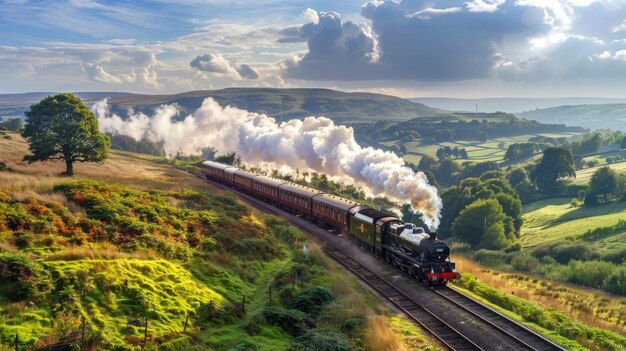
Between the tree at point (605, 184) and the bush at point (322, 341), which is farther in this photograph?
the tree at point (605, 184)

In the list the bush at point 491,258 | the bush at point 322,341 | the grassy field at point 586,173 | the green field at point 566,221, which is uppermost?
the bush at point 322,341

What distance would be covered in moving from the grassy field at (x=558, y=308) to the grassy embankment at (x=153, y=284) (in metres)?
7.68

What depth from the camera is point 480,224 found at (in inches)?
2891

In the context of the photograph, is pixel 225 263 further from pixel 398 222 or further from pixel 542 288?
pixel 542 288

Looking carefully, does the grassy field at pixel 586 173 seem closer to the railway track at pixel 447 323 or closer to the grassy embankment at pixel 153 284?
the railway track at pixel 447 323

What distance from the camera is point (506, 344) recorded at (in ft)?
65.5

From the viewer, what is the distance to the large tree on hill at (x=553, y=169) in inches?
4572

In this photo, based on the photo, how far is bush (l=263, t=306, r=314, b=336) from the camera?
18797 millimetres

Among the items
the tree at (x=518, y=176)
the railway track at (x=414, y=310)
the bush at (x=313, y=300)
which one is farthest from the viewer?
the tree at (x=518, y=176)

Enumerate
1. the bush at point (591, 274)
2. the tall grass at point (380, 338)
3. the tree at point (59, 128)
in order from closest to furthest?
1. the tall grass at point (380, 338)
2. the tree at point (59, 128)
3. the bush at point (591, 274)

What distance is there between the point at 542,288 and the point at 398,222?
1259cm

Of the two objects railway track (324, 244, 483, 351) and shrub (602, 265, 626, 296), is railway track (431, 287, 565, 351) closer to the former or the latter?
railway track (324, 244, 483, 351)

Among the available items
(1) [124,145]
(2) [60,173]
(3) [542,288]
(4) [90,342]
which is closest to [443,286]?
(3) [542,288]

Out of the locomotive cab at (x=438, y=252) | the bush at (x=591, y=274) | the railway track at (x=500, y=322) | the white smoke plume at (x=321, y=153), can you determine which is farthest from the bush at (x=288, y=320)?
the bush at (x=591, y=274)
